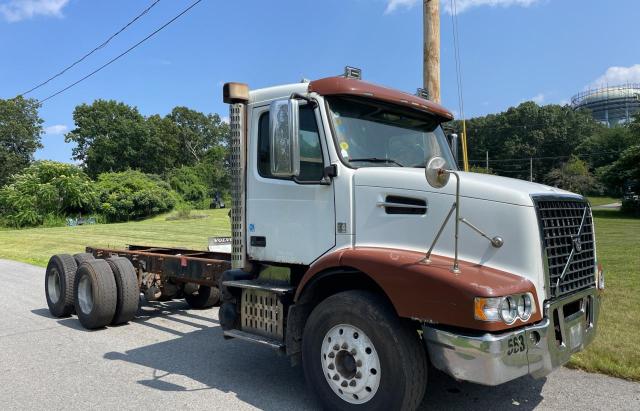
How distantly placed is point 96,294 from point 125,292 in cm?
37

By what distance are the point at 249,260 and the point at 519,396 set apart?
270 cm

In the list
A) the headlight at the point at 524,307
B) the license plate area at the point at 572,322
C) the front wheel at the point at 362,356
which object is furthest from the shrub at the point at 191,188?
the headlight at the point at 524,307

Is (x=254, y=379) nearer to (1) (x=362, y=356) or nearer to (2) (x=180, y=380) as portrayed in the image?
(2) (x=180, y=380)

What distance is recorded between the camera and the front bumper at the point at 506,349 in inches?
127

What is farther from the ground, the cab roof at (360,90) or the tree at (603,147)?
the tree at (603,147)

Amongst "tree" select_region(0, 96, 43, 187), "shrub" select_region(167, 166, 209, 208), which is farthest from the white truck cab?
A: "tree" select_region(0, 96, 43, 187)

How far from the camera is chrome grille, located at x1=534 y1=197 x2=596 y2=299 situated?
3629 millimetres

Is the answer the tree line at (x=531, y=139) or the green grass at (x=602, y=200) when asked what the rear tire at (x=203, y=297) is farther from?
the tree line at (x=531, y=139)

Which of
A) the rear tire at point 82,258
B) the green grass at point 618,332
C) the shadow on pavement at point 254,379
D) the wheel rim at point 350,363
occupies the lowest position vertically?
the shadow on pavement at point 254,379

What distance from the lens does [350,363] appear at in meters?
3.89

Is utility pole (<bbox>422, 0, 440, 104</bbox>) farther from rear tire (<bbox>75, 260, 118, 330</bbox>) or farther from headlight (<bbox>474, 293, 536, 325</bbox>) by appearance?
rear tire (<bbox>75, 260, 118, 330</bbox>)

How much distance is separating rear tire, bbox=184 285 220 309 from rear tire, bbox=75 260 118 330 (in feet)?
5.39

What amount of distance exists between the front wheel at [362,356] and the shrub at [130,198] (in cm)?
4524

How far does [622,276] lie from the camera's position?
9992 millimetres
